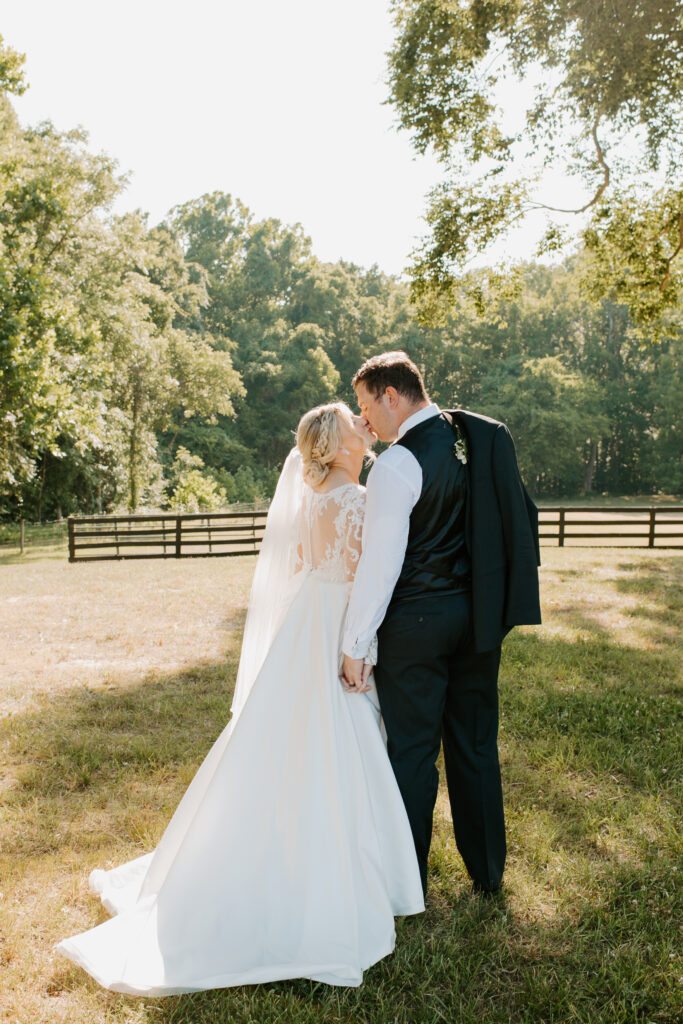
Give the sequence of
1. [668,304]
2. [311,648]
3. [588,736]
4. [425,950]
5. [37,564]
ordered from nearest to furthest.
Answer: [425,950]
[311,648]
[588,736]
[668,304]
[37,564]

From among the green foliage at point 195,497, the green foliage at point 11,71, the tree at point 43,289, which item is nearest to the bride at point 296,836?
the tree at point 43,289

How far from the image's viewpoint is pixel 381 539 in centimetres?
280

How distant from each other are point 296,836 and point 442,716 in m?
0.84

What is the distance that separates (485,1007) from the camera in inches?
102

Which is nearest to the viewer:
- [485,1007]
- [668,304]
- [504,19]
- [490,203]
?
[485,1007]

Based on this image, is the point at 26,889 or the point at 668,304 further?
the point at 668,304

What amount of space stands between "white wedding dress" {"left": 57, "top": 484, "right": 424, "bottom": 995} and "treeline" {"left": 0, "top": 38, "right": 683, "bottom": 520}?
12.5 m

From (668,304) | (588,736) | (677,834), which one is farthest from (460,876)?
(668,304)

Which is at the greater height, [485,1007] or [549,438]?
[549,438]

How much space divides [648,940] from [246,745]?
189cm

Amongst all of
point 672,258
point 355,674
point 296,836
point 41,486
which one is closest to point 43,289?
point 41,486

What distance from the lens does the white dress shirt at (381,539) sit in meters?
2.79

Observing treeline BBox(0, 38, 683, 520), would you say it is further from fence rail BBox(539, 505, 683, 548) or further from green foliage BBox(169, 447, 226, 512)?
fence rail BBox(539, 505, 683, 548)

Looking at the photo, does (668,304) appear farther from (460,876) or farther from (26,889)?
(26,889)
